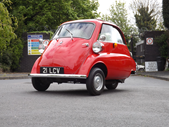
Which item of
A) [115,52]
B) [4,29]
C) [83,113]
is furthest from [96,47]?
[4,29]

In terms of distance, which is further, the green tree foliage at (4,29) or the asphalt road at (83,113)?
the green tree foliage at (4,29)

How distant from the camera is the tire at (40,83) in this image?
781 centimetres

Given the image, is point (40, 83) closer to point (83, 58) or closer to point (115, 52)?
point (83, 58)

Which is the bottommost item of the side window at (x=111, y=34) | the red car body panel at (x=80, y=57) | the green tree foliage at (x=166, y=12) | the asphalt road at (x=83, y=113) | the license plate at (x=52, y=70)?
the asphalt road at (x=83, y=113)

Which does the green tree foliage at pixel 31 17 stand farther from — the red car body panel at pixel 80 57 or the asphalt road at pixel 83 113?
the asphalt road at pixel 83 113

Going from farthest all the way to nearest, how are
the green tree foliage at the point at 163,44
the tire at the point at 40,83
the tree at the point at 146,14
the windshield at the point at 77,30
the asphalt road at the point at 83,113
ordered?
the tree at the point at 146,14 < the green tree foliage at the point at 163,44 < the tire at the point at 40,83 < the windshield at the point at 77,30 < the asphalt road at the point at 83,113

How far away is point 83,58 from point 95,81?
2.13 feet

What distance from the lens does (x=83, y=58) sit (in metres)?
7.07

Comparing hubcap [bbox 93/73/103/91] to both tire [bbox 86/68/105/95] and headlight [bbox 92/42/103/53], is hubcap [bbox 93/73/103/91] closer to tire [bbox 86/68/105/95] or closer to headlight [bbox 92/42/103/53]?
tire [bbox 86/68/105/95]

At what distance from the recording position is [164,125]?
409 centimetres

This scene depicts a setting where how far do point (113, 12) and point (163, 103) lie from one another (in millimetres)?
57104

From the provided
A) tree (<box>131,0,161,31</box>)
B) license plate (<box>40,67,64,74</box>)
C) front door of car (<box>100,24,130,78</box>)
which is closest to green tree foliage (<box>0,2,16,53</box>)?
front door of car (<box>100,24,130,78</box>)

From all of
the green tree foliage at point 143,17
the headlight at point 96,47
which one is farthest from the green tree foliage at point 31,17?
the green tree foliage at point 143,17

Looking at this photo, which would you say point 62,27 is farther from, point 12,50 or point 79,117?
point 12,50
